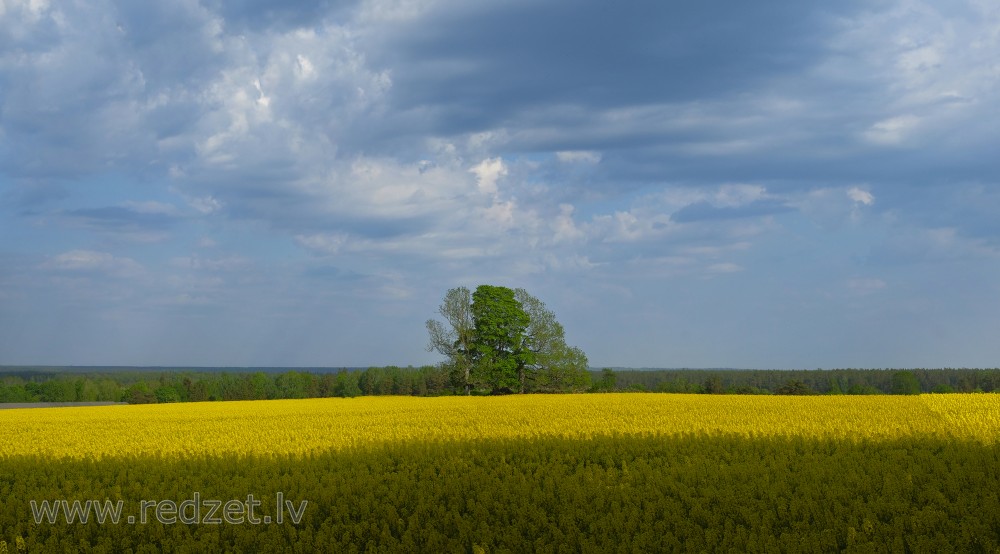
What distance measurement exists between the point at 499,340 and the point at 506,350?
1.14 m

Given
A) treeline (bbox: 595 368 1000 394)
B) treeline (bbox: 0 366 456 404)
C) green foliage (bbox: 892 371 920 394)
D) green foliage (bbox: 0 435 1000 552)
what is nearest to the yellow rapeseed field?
green foliage (bbox: 0 435 1000 552)

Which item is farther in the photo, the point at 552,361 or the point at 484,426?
the point at 552,361

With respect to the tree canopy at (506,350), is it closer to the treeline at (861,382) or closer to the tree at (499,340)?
the tree at (499,340)

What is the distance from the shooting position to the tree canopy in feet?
213

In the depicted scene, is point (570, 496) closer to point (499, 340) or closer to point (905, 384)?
point (499, 340)

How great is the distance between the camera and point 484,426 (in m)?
26.4

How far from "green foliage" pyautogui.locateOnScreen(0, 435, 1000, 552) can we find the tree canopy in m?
45.4

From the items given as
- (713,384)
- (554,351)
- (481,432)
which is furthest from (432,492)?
(713,384)

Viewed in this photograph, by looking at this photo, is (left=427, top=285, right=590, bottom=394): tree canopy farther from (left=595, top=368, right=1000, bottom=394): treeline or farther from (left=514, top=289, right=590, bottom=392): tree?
(left=595, top=368, right=1000, bottom=394): treeline

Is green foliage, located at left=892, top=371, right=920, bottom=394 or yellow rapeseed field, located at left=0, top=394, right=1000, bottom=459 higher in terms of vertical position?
yellow rapeseed field, located at left=0, top=394, right=1000, bottom=459

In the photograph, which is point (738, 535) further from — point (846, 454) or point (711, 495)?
point (846, 454)

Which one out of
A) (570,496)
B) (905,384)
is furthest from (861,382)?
(570,496)

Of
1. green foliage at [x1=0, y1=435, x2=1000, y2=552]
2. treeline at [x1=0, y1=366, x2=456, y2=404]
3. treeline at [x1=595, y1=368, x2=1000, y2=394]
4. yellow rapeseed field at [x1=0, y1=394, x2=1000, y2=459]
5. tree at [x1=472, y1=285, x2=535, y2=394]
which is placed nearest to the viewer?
green foliage at [x1=0, y1=435, x2=1000, y2=552]

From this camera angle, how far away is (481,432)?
2430 centimetres
